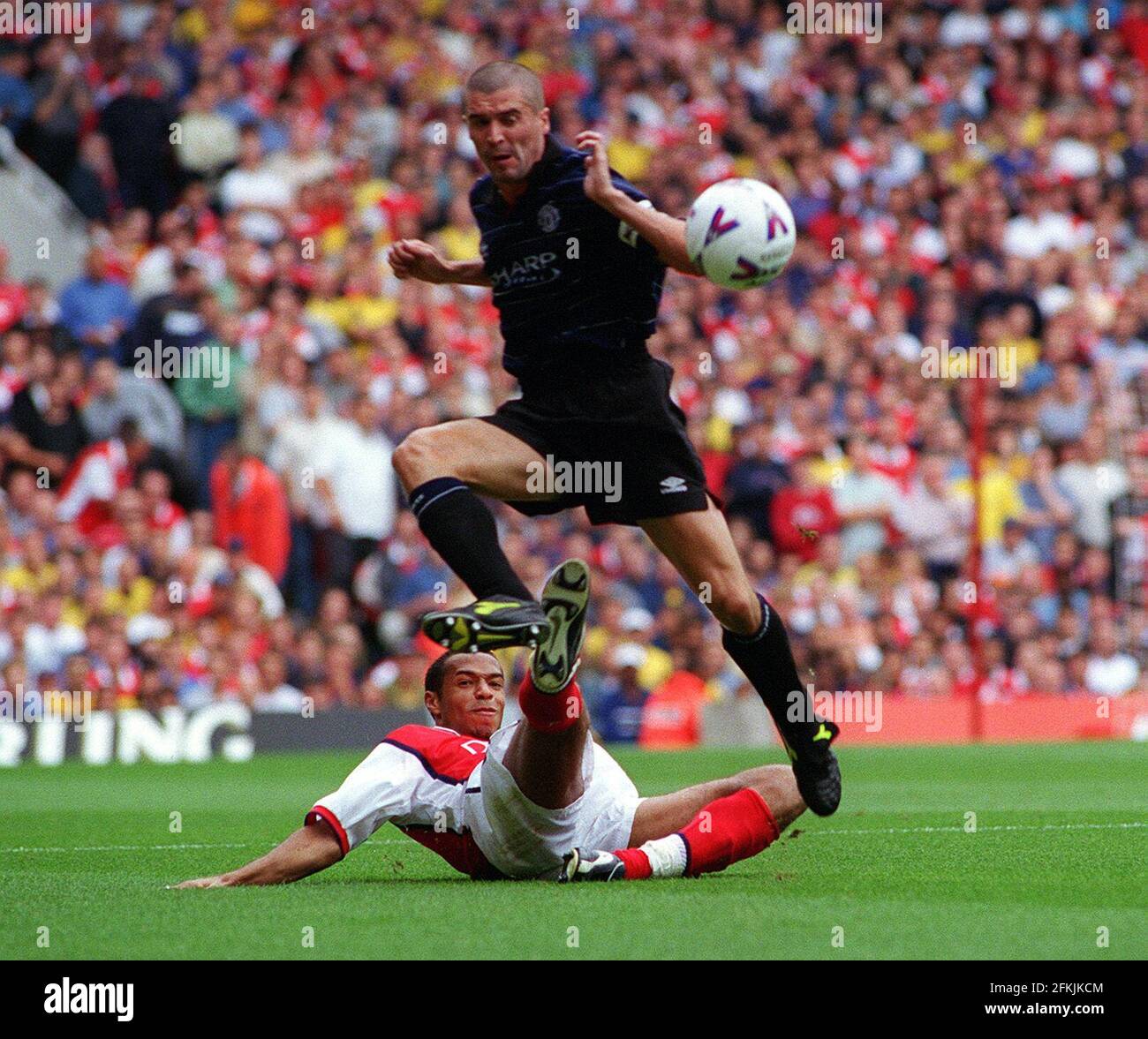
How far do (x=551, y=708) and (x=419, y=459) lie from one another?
3.25ft

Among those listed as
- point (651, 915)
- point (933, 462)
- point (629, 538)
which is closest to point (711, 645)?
point (629, 538)

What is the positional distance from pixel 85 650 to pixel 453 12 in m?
8.29

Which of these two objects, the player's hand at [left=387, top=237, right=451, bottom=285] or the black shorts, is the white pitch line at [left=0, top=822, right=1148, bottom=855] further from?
the player's hand at [left=387, top=237, right=451, bottom=285]

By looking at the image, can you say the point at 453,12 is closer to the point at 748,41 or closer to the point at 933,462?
the point at 748,41

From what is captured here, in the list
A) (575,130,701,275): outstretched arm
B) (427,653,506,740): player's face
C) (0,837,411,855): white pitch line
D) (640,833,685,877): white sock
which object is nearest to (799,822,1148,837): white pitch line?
(640,833,685,877): white sock

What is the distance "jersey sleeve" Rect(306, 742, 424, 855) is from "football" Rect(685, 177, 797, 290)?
1975 millimetres

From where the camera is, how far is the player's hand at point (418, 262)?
25.0 ft

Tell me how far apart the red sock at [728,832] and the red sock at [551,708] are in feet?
2.64

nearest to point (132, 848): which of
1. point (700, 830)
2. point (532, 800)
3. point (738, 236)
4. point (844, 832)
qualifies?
point (532, 800)

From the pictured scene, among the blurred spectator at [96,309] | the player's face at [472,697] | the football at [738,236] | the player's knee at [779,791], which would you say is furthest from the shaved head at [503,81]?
the blurred spectator at [96,309]

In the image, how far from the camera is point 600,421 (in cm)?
721

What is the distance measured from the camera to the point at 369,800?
6.90m

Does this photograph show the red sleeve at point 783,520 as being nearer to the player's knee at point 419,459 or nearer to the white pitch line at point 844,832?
the white pitch line at point 844,832

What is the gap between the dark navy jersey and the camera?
727 centimetres
